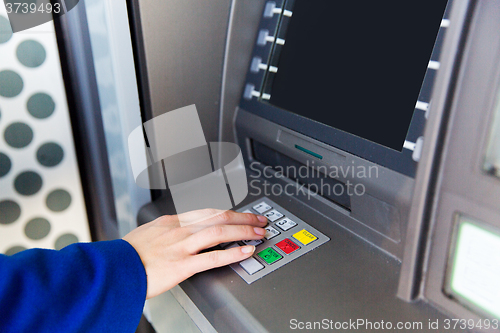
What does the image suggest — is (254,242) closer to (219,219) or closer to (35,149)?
(219,219)

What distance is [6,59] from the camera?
97 centimetres

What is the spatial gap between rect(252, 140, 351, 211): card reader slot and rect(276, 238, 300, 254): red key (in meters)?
0.17

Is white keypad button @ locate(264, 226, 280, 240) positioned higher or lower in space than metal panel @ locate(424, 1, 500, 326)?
lower

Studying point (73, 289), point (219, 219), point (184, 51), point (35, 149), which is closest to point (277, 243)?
point (219, 219)

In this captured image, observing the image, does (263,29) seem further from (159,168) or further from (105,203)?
(105,203)

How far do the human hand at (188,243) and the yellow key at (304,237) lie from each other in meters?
0.08

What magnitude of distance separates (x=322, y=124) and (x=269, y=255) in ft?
1.10

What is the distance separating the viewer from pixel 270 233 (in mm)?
831

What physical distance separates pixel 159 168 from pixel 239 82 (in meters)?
0.34

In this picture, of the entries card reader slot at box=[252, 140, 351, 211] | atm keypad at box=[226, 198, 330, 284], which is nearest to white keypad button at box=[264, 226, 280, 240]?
atm keypad at box=[226, 198, 330, 284]

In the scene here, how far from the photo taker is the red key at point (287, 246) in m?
0.78

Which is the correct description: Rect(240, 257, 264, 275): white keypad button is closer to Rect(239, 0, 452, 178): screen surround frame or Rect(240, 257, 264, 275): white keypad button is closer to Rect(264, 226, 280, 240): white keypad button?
Rect(264, 226, 280, 240): white keypad button

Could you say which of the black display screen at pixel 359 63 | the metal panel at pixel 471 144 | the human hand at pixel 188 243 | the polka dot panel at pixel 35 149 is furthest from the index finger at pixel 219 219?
the polka dot panel at pixel 35 149

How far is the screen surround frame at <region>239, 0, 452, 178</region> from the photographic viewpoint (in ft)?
2.26
